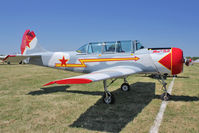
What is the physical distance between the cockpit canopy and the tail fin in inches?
176

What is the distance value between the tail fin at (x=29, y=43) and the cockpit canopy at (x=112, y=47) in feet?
14.7

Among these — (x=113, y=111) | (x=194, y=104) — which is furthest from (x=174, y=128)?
(x=194, y=104)

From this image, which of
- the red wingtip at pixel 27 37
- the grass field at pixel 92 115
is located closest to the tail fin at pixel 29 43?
the red wingtip at pixel 27 37

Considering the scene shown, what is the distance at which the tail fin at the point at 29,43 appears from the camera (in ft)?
37.5

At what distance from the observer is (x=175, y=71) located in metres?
6.85

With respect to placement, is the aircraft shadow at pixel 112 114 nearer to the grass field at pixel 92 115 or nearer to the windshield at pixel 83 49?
the grass field at pixel 92 115

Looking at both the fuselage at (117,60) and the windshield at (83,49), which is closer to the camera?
the fuselage at (117,60)

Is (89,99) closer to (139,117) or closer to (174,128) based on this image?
(139,117)

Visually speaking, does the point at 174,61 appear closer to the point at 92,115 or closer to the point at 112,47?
the point at 112,47

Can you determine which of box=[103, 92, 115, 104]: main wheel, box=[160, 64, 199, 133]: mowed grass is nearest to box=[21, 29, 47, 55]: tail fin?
box=[103, 92, 115, 104]: main wheel

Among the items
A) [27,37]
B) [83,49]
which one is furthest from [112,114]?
[27,37]

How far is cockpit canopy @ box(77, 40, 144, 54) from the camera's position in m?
8.08

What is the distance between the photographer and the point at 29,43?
454 inches

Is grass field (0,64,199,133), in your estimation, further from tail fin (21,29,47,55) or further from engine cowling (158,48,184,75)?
tail fin (21,29,47,55)
